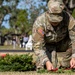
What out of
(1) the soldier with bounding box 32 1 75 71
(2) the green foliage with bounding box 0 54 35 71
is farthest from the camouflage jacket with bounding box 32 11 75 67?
(2) the green foliage with bounding box 0 54 35 71

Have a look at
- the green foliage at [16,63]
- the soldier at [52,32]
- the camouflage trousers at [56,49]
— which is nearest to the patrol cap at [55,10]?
the soldier at [52,32]

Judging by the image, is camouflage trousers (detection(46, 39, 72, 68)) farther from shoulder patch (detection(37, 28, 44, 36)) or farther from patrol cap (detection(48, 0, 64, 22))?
patrol cap (detection(48, 0, 64, 22))

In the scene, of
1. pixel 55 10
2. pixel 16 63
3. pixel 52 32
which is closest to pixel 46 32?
pixel 52 32

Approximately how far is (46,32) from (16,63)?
1854 millimetres

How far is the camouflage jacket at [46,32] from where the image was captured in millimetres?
7586

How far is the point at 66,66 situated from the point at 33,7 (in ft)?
188

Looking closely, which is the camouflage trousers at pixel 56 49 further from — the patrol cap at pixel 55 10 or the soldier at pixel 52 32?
the patrol cap at pixel 55 10

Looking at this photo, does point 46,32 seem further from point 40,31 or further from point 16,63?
point 16,63

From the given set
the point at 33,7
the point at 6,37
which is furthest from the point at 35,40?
the point at 6,37

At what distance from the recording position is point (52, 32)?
8.06 meters

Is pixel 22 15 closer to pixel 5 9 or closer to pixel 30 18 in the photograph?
pixel 30 18

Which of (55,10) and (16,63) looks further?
(16,63)

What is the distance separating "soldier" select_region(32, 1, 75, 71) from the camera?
7345mm

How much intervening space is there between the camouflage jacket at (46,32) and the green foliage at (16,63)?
1.47 m
